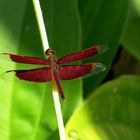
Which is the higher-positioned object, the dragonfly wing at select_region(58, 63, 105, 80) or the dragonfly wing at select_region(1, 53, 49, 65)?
the dragonfly wing at select_region(1, 53, 49, 65)

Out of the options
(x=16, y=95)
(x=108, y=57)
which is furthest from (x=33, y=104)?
(x=108, y=57)

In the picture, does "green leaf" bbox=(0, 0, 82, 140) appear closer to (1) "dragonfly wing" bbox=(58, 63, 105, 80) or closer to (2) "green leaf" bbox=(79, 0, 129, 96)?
(1) "dragonfly wing" bbox=(58, 63, 105, 80)

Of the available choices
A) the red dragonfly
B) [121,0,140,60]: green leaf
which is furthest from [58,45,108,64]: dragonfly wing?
[121,0,140,60]: green leaf

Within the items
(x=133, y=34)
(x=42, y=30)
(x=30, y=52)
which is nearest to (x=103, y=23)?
(x=133, y=34)

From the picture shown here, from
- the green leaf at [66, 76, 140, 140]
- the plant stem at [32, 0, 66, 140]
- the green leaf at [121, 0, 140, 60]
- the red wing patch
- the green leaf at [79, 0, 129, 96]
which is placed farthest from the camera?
the green leaf at [121, 0, 140, 60]

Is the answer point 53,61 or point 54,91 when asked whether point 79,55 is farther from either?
point 54,91

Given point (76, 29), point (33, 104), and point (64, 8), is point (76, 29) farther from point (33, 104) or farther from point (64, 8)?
point (33, 104)

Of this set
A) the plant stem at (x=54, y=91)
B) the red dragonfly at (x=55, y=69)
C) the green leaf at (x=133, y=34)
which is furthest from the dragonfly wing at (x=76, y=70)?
the green leaf at (x=133, y=34)
